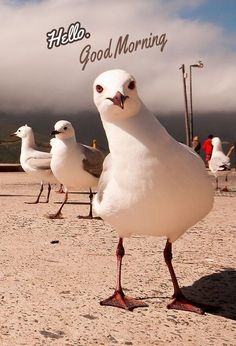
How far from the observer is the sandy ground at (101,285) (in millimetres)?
3582

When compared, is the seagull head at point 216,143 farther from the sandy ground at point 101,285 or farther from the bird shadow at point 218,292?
the bird shadow at point 218,292

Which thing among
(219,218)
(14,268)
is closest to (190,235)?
(219,218)

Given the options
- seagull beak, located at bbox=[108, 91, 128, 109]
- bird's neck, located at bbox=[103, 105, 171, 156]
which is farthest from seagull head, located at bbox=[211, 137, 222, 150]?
seagull beak, located at bbox=[108, 91, 128, 109]

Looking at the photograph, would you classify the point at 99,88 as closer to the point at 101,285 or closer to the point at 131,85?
the point at 131,85

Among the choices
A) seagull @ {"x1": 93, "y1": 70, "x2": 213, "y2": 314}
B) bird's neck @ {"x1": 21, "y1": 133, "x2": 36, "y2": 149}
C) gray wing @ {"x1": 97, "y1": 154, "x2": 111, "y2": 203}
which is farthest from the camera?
bird's neck @ {"x1": 21, "y1": 133, "x2": 36, "y2": 149}

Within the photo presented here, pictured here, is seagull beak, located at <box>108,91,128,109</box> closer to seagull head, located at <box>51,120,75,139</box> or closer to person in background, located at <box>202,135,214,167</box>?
seagull head, located at <box>51,120,75,139</box>

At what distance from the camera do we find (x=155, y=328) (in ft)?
12.2

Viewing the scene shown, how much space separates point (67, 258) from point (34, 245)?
34.6 inches

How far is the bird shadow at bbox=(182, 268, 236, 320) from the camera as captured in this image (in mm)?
4262

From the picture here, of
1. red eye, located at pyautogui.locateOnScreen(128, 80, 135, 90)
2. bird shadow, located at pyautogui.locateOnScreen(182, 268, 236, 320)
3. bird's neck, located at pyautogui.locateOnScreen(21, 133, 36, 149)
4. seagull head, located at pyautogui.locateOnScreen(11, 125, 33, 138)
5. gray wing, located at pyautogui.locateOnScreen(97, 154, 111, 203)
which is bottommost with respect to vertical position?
bird shadow, located at pyautogui.locateOnScreen(182, 268, 236, 320)

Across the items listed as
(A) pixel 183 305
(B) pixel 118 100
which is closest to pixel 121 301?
(A) pixel 183 305

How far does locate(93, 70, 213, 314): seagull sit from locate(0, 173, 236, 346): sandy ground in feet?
2.44

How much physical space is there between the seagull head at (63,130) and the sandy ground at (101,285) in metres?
1.78

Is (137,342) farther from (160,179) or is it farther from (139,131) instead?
(139,131)
